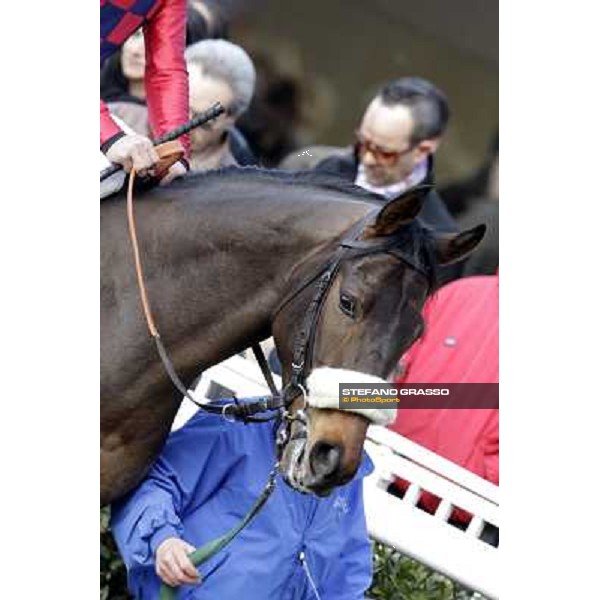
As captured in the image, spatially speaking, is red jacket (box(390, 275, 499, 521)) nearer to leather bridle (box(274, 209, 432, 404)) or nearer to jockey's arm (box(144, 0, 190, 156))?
jockey's arm (box(144, 0, 190, 156))

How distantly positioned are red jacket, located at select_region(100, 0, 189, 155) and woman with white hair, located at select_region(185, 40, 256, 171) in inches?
40.3

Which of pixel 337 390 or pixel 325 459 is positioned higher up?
pixel 337 390

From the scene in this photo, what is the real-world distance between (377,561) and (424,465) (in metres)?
0.31

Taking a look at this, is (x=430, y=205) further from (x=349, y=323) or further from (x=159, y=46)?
(x=349, y=323)

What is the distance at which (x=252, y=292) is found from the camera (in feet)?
14.2

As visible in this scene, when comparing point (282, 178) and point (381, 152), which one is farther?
point (381, 152)

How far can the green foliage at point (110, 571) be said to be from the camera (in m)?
5.23

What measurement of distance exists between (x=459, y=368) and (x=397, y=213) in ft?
5.91

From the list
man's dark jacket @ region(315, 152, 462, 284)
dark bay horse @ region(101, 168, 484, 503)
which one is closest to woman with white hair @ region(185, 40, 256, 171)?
man's dark jacket @ region(315, 152, 462, 284)

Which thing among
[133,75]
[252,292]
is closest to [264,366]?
[252,292]
